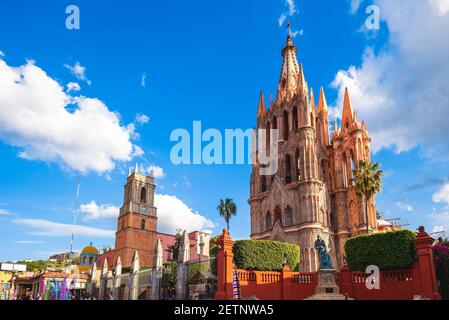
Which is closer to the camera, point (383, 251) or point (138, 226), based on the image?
point (383, 251)

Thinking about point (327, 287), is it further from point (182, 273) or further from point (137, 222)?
point (137, 222)

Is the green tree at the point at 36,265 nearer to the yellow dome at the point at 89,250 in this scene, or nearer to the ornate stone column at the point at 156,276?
the yellow dome at the point at 89,250

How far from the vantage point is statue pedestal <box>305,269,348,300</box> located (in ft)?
65.8

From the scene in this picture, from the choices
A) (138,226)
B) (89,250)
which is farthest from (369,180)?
(89,250)

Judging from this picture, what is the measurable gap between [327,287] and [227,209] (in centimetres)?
4233

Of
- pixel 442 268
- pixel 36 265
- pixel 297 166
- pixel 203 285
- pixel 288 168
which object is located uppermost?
pixel 288 168

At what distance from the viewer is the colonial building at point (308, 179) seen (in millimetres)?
40719

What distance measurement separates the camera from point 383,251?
21516mm

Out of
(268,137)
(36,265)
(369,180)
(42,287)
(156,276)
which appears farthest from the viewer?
(36,265)

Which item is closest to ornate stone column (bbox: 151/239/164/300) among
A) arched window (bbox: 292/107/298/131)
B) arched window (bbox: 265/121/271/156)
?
arched window (bbox: 265/121/271/156)

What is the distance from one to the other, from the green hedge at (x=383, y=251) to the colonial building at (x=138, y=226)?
37.7 m

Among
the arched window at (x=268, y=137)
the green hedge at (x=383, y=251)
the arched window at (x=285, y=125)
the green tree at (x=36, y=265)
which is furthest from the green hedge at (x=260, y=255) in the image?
the green tree at (x=36, y=265)

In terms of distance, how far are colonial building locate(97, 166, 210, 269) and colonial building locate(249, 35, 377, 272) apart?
63.5 ft

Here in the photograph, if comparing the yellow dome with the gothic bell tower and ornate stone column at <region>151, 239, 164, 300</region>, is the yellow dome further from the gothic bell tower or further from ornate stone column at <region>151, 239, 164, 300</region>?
ornate stone column at <region>151, 239, 164, 300</region>
